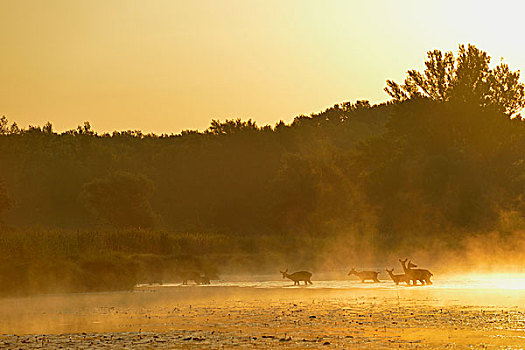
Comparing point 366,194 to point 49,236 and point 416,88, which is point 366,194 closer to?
point 416,88

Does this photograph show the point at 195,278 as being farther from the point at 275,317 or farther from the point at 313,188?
the point at 313,188

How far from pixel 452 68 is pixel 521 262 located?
36858 millimetres

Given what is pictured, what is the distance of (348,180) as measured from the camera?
4070 inches

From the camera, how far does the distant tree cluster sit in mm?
90438

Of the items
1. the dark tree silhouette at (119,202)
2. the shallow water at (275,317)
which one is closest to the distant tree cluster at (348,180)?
the dark tree silhouette at (119,202)

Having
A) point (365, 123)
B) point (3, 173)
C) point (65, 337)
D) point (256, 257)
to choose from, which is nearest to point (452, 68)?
point (256, 257)

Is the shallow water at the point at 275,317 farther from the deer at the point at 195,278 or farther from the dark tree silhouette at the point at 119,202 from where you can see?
the dark tree silhouette at the point at 119,202

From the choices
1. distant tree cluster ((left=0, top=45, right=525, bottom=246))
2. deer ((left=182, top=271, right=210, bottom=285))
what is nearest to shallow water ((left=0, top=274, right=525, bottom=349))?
deer ((left=182, top=271, right=210, bottom=285))

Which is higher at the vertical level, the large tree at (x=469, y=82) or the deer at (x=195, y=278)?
the large tree at (x=469, y=82)

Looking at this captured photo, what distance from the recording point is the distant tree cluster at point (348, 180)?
297 feet

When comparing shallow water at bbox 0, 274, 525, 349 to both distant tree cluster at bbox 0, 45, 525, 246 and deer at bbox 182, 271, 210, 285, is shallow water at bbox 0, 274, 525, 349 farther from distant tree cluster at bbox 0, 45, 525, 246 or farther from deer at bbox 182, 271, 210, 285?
distant tree cluster at bbox 0, 45, 525, 246

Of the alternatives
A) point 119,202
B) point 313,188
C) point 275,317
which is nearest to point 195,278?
point 275,317

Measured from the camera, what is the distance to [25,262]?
3931 centimetres

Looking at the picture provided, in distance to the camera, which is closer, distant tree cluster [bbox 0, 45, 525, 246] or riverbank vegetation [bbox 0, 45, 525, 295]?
riverbank vegetation [bbox 0, 45, 525, 295]
